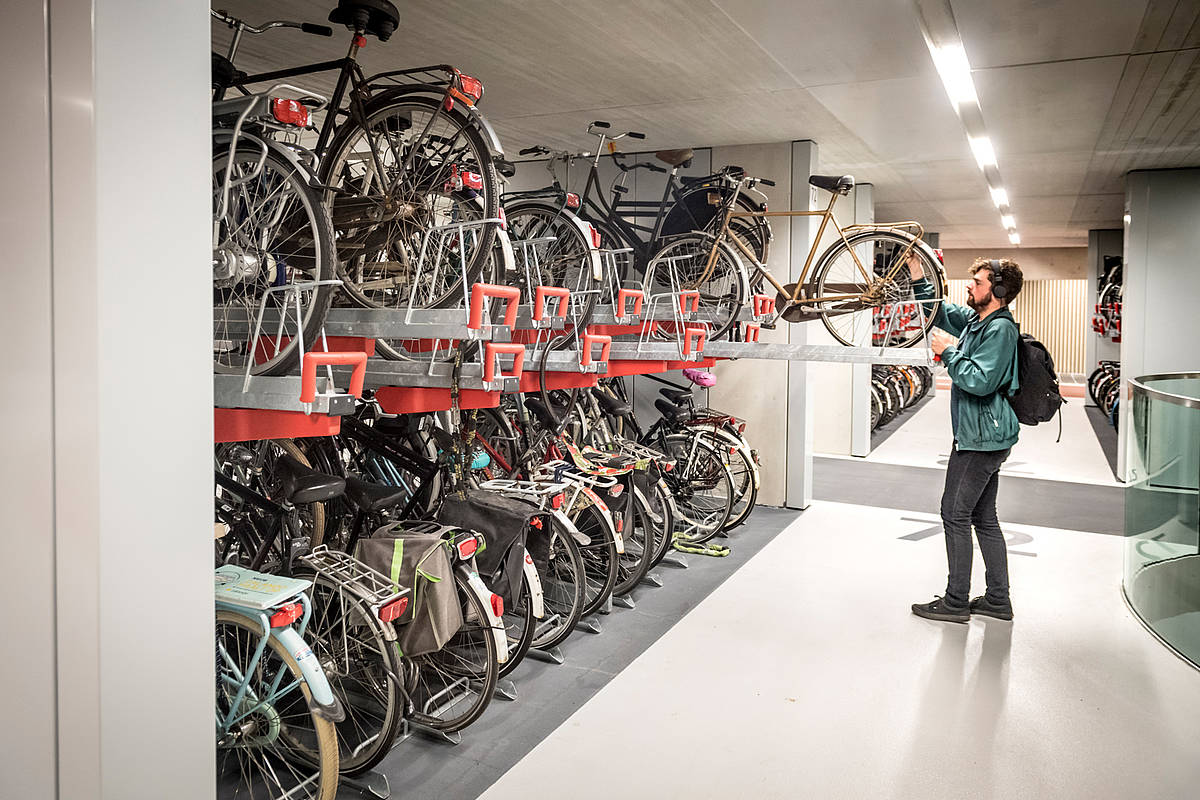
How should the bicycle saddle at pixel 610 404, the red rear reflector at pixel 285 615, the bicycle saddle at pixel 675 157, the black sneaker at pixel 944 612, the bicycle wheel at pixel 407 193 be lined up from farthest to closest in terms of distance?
the bicycle saddle at pixel 675 157 → the bicycle saddle at pixel 610 404 → the black sneaker at pixel 944 612 → the bicycle wheel at pixel 407 193 → the red rear reflector at pixel 285 615

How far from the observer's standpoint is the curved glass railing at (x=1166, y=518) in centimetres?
384

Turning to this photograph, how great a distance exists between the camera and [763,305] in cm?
468

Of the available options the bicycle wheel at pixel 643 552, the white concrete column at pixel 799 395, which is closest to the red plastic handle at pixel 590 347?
the bicycle wheel at pixel 643 552

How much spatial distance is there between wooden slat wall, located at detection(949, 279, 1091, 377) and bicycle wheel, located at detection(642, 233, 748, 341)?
1714 centimetres

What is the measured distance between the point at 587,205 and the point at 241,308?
10.6 ft

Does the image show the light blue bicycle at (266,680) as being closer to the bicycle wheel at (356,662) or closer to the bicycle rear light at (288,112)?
the bicycle wheel at (356,662)

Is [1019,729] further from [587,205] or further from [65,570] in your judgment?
[587,205]

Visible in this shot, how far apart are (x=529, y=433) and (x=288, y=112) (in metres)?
2.21

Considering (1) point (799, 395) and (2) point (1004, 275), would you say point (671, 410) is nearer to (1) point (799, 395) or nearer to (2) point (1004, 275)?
(1) point (799, 395)

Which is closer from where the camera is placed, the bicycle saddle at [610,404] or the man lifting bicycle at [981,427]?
the man lifting bicycle at [981,427]

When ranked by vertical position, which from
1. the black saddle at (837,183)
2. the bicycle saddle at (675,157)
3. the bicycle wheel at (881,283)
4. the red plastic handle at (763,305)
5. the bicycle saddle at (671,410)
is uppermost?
the bicycle saddle at (675,157)

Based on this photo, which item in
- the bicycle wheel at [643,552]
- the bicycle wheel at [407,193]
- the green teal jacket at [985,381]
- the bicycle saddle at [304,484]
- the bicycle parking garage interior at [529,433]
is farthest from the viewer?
the bicycle wheel at [643,552]

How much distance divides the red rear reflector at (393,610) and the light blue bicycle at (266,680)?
0.24 m

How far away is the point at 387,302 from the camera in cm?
336
